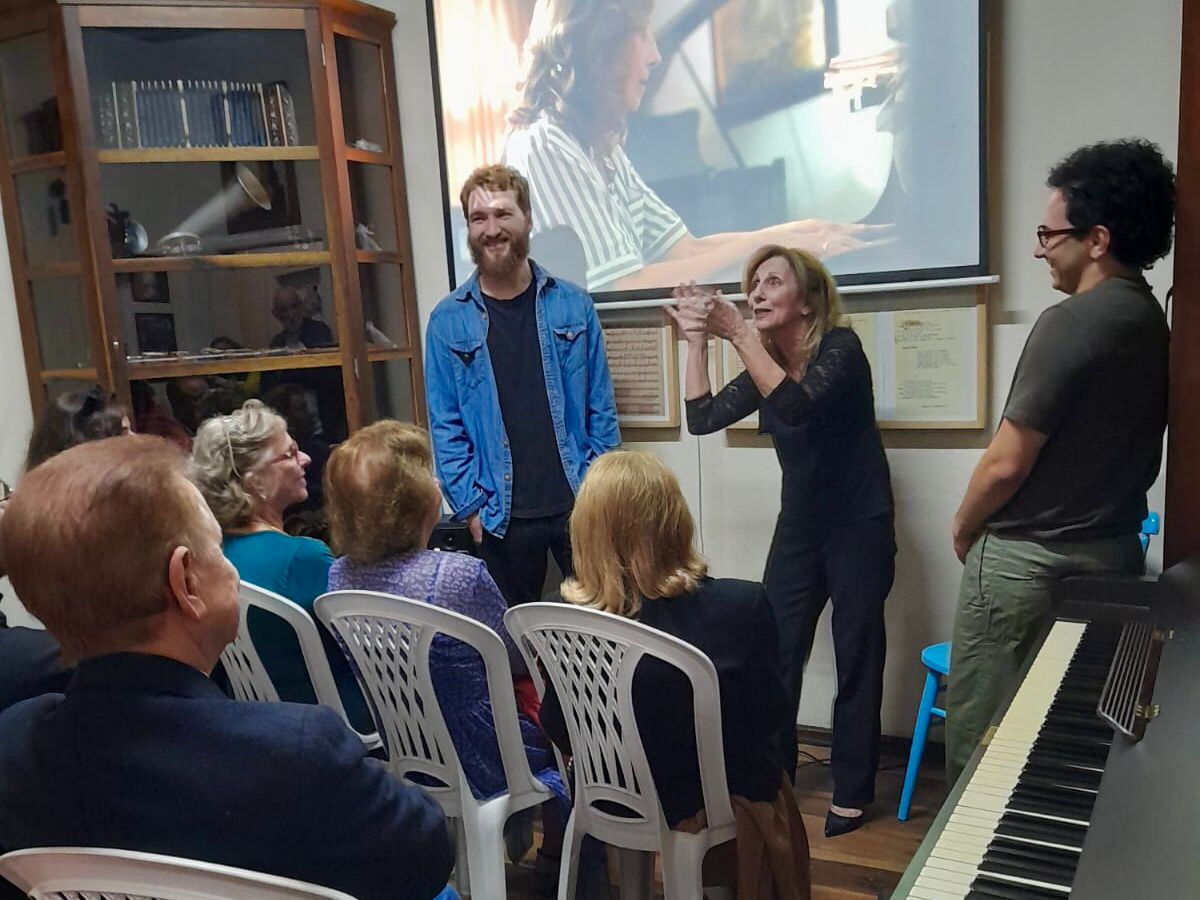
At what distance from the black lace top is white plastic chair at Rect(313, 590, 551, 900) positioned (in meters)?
0.95

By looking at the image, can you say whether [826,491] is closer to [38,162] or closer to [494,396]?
[494,396]

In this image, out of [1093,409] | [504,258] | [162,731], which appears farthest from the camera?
[504,258]

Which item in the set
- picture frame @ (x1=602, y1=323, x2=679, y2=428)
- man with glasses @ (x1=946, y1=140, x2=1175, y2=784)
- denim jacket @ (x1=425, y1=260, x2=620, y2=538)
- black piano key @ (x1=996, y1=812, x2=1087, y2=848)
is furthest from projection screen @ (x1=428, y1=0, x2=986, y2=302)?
black piano key @ (x1=996, y1=812, x2=1087, y2=848)

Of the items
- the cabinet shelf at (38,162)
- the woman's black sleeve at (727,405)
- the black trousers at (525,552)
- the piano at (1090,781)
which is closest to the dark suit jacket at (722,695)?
the piano at (1090,781)

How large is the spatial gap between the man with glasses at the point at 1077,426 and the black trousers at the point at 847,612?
1.72 feet

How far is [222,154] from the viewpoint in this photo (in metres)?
2.80

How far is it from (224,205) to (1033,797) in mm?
2767

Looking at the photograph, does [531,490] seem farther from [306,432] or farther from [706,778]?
[706,778]

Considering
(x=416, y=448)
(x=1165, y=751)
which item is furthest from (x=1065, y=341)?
(x=416, y=448)

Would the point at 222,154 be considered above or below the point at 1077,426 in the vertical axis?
above

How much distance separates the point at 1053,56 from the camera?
87.0 inches

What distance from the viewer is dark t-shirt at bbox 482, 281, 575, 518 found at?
2.62 metres

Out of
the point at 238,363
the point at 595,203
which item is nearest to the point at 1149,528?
the point at 595,203

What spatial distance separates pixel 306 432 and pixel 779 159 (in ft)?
5.49
